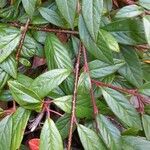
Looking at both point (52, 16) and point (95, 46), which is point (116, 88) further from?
point (52, 16)

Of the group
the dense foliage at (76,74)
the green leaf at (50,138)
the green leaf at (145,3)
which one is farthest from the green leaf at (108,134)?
the green leaf at (145,3)

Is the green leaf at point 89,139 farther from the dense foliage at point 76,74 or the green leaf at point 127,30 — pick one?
the green leaf at point 127,30

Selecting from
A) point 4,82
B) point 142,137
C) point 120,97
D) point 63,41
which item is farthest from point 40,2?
point 142,137

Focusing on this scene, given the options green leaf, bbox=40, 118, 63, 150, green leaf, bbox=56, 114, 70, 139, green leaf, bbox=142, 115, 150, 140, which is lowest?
green leaf, bbox=142, 115, 150, 140

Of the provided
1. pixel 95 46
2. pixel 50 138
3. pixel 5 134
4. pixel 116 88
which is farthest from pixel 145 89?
pixel 5 134

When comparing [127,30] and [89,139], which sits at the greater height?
[127,30]

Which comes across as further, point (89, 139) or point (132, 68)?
point (132, 68)

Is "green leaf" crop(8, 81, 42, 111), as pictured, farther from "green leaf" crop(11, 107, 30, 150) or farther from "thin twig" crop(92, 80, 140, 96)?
"thin twig" crop(92, 80, 140, 96)

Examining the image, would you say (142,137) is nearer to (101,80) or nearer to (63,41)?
(101,80)

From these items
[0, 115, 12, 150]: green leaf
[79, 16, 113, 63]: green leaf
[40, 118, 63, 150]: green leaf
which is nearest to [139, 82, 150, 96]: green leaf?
[79, 16, 113, 63]: green leaf
